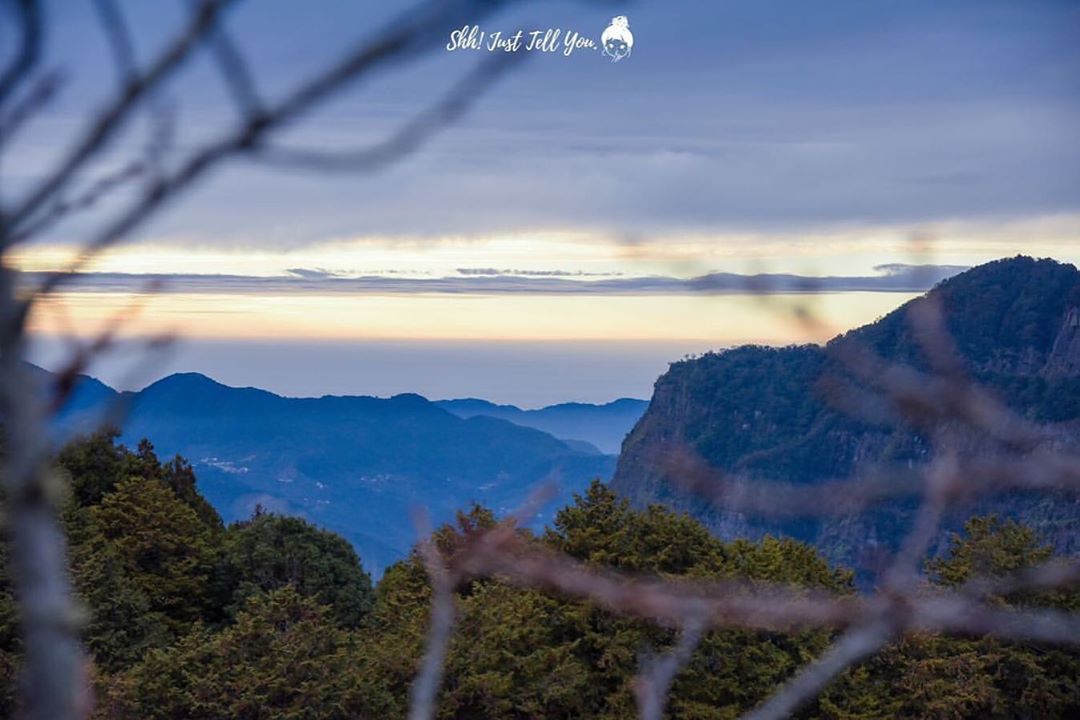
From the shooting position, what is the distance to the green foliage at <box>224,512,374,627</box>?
22.0 metres

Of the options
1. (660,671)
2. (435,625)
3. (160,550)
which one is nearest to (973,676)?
(160,550)

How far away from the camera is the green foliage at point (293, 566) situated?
22.0m

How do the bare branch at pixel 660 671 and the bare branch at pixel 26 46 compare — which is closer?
the bare branch at pixel 26 46

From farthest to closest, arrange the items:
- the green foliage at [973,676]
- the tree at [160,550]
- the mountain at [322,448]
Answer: the mountain at [322,448]
the tree at [160,550]
the green foliage at [973,676]

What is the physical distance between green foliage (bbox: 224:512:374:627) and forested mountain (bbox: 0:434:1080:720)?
34.9 inches

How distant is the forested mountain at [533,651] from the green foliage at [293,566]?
0.89m

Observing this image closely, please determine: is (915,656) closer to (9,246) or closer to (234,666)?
(234,666)

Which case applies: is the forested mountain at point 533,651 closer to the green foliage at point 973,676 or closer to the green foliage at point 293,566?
the green foliage at point 973,676

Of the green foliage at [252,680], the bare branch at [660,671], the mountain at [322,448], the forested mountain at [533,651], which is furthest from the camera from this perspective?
the mountain at [322,448]

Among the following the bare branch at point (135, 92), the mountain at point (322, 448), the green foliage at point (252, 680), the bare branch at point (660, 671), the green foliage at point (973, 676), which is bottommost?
the mountain at point (322, 448)

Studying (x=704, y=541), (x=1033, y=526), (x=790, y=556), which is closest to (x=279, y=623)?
(x=704, y=541)

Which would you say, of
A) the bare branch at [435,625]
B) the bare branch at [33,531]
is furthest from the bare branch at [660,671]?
the bare branch at [33,531]

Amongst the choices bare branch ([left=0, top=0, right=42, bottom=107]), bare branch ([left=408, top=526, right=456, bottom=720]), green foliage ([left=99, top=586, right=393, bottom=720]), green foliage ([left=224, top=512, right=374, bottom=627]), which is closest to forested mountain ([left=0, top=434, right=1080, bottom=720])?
green foliage ([left=99, top=586, right=393, bottom=720])

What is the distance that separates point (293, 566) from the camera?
22.4 m
